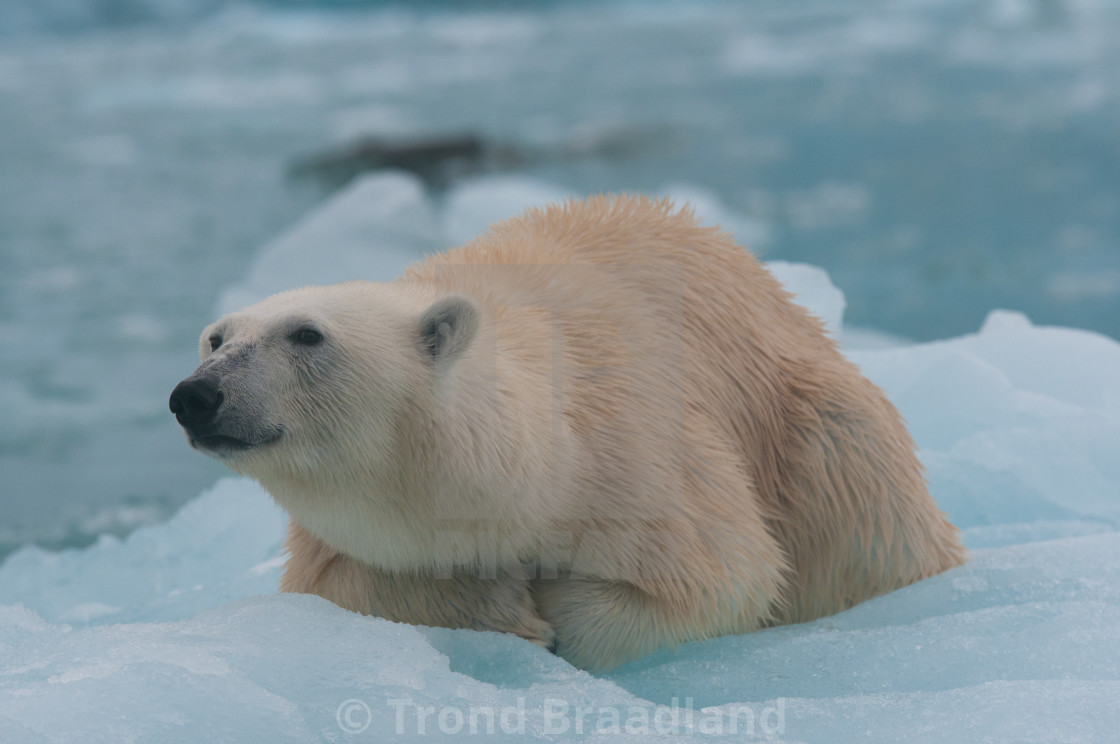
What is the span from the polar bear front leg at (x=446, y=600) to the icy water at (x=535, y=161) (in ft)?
11.1

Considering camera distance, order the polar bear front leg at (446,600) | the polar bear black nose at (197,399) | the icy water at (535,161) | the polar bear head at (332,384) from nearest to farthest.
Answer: the polar bear black nose at (197,399)
the polar bear head at (332,384)
the polar bear front leg at (446,600)
the icy water at (535,161)

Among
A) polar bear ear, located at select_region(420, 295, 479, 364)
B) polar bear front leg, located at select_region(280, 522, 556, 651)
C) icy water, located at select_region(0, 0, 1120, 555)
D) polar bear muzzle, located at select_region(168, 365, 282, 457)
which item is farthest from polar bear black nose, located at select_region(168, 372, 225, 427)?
icy water, located at select_region(0, 0, 1120, 555)

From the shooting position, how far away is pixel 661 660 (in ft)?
9.41

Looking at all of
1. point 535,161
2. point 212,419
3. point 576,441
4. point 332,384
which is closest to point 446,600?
point 576,441

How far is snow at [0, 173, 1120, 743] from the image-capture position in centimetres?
227

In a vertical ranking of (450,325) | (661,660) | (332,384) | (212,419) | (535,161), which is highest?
(535,161)

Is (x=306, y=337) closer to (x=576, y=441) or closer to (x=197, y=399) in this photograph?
→ (x=197, y=399)

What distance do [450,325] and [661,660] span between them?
1014 mm

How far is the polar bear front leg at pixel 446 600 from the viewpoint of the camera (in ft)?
8.89

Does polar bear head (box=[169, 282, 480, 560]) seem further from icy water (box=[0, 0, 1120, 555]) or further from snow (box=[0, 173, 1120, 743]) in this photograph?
icy water (box=[0, 0, 1120, 555])

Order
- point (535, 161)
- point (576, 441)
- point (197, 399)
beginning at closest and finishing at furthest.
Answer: point (197, 399) → point (576, 441) → point (535, 161)

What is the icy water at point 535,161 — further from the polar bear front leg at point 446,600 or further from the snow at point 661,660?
the polar bear front leg at point 446,600

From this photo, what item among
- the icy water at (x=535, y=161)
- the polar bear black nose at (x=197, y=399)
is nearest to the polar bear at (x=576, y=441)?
the polar bear black nose at (x=197, y=399)

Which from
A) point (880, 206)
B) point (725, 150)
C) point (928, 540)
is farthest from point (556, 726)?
point (725, 150)
